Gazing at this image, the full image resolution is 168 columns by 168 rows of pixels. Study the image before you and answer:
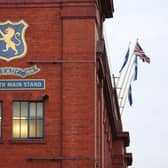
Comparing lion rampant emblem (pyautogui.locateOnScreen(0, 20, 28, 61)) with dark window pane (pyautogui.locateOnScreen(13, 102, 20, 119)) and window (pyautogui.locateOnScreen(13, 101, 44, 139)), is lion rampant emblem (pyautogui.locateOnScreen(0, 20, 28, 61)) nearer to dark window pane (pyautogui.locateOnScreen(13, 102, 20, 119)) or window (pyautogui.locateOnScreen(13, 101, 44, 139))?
dark window pane (pyautogui.locateOnScreen(13, 102, 20, 119))

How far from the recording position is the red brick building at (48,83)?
5028cm

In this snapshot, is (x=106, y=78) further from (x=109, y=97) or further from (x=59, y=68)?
(x=59, y=68)

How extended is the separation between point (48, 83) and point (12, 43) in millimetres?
2716

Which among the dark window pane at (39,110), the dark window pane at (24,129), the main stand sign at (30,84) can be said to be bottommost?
the dark window pane at (24,129)

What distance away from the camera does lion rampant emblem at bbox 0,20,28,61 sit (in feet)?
168

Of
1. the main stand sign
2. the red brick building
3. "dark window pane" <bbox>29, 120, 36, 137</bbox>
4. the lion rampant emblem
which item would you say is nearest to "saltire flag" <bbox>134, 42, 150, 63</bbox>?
the red brick building

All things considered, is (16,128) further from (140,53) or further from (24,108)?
(140,53)

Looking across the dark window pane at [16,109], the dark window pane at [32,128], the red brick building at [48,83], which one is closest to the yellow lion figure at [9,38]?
the red brick building at [48,83]

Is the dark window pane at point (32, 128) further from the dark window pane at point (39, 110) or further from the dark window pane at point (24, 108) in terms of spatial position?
the dark window pane at point (24, 108)

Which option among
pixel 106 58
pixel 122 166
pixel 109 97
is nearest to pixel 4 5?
pixel 106 58

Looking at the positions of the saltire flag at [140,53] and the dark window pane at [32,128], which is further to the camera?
the saltire flag at [140,53]

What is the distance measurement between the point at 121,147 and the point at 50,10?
116ft

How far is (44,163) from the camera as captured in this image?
1973 inches

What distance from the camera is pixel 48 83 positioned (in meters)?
50.9
